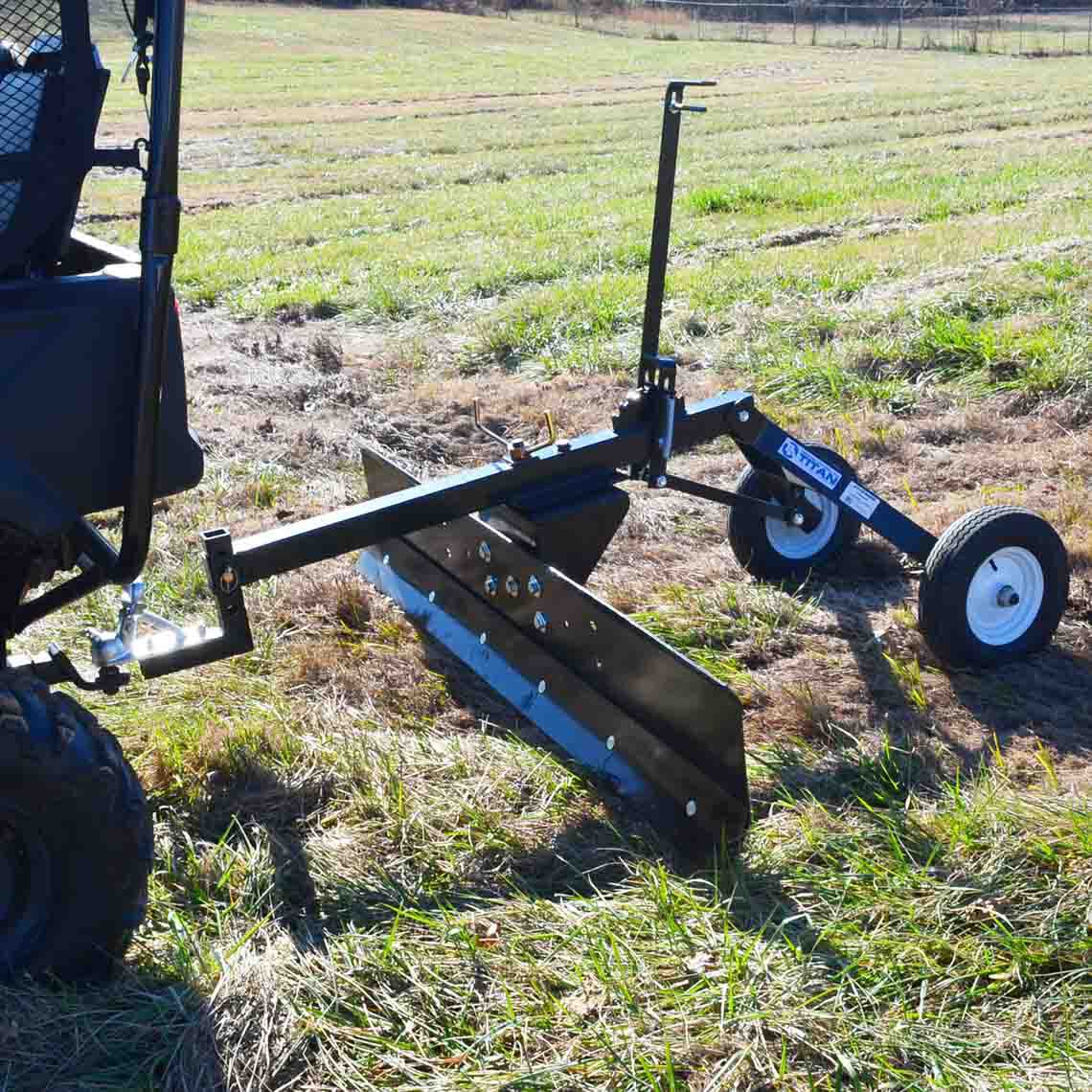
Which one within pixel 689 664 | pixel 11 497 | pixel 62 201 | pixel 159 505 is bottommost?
pixel 159 505

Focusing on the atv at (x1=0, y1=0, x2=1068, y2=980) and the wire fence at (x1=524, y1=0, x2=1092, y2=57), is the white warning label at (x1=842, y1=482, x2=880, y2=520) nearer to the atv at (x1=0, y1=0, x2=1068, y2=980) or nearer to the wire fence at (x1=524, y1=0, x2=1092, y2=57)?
the atv at (x1=0, y1=0, x2=1068, y2=980)

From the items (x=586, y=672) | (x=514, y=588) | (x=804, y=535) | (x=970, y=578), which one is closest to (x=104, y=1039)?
(x=586, y=672)

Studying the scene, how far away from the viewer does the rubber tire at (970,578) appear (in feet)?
13.6

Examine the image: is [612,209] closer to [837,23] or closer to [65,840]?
[65,840]

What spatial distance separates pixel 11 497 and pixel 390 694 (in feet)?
5.82

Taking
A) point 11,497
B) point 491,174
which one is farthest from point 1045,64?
point 11,497

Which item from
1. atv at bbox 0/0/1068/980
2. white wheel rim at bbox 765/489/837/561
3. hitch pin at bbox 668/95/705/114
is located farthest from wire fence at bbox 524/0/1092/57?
hitch pin at bbox 668/95/705/114

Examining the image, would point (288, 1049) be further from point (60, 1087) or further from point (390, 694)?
point (390, 694)

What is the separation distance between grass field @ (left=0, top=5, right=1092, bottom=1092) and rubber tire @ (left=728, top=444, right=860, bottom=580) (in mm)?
91

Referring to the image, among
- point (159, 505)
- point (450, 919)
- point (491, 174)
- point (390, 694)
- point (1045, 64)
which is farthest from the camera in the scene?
point (1045, 64)

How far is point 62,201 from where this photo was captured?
2525mm

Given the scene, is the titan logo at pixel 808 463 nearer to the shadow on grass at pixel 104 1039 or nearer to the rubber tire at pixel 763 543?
the rubber tire at pixel 763 543

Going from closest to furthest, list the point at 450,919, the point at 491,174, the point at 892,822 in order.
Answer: the point at 450,919 < the point at 892,822 < the point at 491,174

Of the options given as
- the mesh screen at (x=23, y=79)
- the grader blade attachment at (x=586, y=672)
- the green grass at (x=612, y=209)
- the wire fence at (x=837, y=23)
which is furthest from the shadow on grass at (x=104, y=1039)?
the wire fence at (x=837, y=23)
